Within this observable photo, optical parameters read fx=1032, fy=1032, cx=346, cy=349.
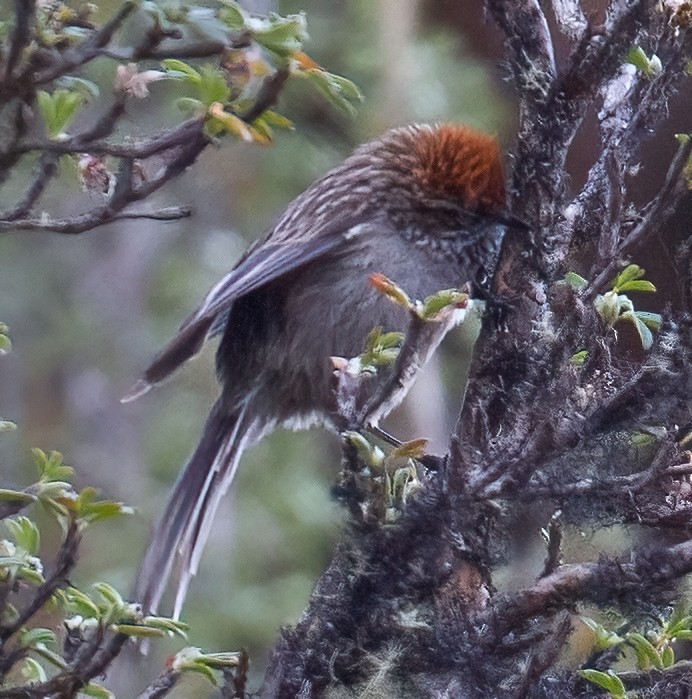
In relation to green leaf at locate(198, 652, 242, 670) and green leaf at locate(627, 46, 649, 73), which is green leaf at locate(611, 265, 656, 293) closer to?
green leaf at locate(627, 46, 649, 73)

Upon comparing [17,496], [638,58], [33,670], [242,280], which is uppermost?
[638,58]

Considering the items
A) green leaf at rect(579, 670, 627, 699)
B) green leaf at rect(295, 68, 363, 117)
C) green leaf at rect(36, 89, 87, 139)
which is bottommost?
green leaf at rect(579, 670, 627, 699)

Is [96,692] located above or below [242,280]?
below

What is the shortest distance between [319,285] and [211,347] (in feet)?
0.40

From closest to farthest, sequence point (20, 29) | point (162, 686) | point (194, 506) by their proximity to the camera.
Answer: point (20, 29) → point (162, 686) → point (194, 506)

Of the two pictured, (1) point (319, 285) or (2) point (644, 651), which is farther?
(1) point (319, 285)

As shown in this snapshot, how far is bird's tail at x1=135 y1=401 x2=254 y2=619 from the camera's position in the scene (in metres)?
0.78

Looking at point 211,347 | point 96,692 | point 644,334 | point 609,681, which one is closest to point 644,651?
point 609,681

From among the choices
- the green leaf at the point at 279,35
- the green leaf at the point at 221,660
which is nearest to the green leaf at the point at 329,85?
the green leaf at the point at 279,35

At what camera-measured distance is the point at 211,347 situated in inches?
33.7

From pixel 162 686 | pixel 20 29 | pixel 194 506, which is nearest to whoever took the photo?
pixel 20 29

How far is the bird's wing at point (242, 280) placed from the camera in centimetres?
82

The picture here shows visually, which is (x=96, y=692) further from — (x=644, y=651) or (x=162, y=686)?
(x=644, y=651)

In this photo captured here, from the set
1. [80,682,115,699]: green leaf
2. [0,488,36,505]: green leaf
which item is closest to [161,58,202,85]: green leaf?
[0,488,36,505]: green leaf
